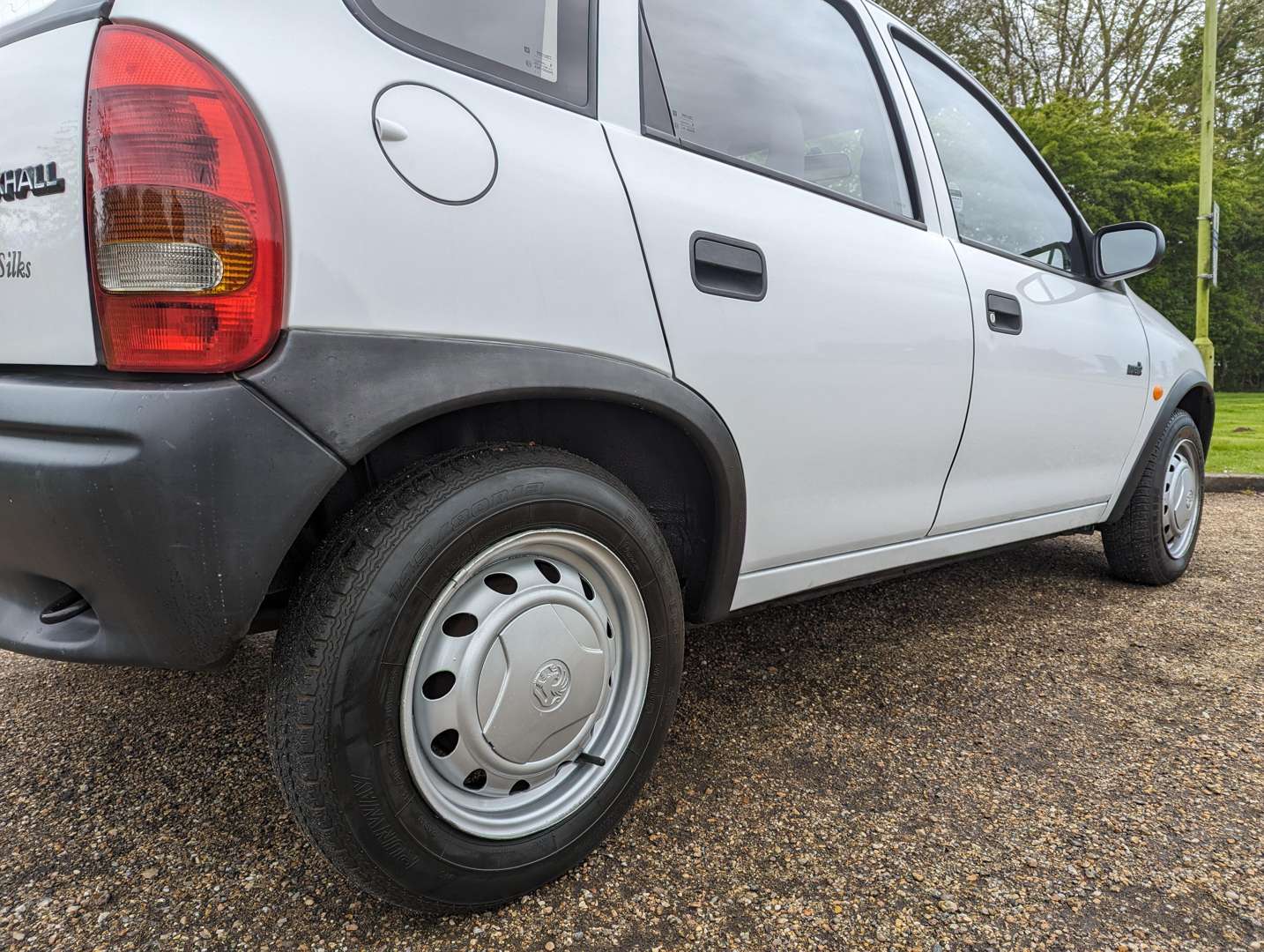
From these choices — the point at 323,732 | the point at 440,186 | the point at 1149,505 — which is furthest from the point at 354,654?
the point at 1149,505

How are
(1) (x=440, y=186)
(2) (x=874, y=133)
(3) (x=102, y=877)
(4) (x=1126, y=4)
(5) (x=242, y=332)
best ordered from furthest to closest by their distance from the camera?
(4) (x=1126, y=4)
(2) (x=874, y=133)
(3) (x=102, y=877)
(1) (x=440, y=186)
(5) (x=242, y=332)

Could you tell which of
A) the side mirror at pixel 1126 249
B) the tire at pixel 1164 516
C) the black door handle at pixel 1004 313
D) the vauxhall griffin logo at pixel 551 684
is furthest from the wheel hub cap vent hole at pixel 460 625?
the tire at pixel 1164 516

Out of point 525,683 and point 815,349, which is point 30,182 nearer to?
point 525,683

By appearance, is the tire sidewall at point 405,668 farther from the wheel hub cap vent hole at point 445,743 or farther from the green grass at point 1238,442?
the green grass at point 1238,442

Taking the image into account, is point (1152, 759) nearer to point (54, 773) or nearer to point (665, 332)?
point (665, 332)

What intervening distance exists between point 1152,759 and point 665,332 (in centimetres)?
156

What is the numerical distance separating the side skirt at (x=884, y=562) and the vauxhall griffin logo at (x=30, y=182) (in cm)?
135

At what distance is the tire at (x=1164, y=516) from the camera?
325 centimetres

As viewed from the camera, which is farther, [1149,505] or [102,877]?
[1149,505]

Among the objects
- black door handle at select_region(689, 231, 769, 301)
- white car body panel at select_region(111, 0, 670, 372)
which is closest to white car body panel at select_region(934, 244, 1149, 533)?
black door handle at select_region(689, 231, 769, 301)

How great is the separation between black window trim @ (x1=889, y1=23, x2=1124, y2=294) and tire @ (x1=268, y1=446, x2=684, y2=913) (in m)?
1.56

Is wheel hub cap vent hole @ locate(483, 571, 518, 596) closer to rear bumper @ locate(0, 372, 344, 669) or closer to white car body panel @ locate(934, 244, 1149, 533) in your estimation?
rear bumper @ locate(0, 372, 344, 669)

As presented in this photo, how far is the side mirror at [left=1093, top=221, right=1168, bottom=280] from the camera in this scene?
2826 millimetres

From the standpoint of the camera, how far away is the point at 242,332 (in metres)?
1.03
